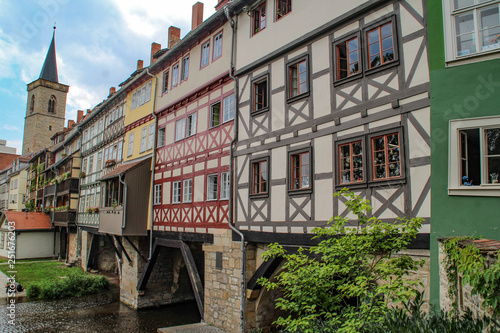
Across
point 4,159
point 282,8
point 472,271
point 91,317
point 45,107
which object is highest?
point 45,107

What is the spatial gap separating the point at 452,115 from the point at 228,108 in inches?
308

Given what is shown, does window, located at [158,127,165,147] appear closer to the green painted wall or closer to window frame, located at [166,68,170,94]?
window frame, located at [166,68,170,94]

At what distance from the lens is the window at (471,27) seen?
6547mm

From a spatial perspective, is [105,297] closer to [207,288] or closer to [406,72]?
[207,288]

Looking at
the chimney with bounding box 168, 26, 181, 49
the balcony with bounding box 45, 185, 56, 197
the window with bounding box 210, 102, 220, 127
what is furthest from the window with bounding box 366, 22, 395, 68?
the balcony with bounding box 45, 185, 56, 197

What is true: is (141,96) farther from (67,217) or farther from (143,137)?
(67,217)

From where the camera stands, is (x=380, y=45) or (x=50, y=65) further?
(x=50, y=65)

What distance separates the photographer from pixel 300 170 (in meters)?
9.83

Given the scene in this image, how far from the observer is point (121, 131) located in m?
22.1

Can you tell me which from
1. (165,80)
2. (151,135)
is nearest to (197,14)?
(165,80)

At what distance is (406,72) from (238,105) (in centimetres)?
588

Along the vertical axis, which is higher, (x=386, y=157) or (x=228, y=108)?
(x=228, y=108)

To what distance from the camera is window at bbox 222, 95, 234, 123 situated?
42.6ft

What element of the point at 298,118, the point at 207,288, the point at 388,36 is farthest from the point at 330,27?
the point at 207,288
